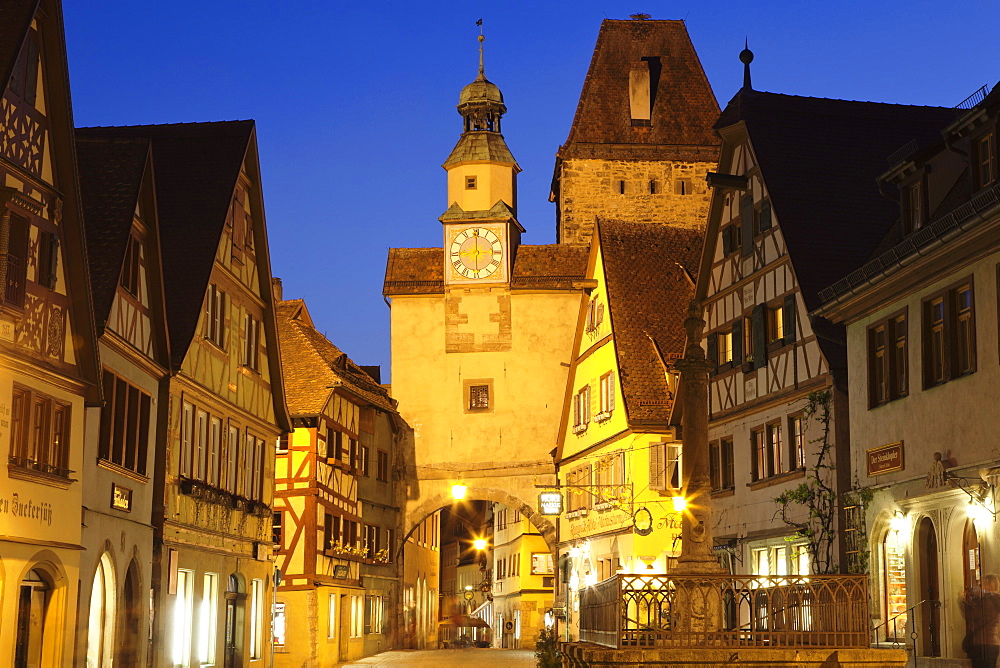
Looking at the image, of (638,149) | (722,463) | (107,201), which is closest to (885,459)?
(722,463)

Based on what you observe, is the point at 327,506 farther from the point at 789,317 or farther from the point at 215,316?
the point at 789,317

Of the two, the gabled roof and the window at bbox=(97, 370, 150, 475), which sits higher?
the gabled roof

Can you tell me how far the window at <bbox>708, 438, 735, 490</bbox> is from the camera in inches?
1216

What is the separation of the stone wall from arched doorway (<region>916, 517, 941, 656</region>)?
117 feet

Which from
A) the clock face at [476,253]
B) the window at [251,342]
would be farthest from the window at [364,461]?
the window at [251,342]

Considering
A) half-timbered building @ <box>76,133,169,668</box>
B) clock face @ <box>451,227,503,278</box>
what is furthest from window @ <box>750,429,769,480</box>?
clock face @ <box>451,227,503,278</box>

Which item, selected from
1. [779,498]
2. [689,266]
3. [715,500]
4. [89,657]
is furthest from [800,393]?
[689,266]

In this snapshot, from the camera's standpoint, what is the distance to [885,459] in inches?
880

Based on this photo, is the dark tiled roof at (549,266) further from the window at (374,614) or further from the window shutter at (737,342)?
the window shutter at (737,342)

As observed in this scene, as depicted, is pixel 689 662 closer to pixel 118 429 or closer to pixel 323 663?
pixel 118 429

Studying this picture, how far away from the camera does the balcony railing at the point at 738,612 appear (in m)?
16.8

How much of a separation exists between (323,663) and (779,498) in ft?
49.6

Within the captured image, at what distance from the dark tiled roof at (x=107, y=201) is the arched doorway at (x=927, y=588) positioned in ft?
39.1

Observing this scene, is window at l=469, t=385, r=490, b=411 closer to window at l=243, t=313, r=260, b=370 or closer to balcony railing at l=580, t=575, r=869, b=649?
window at l=243, t=313, r=260, b=370
